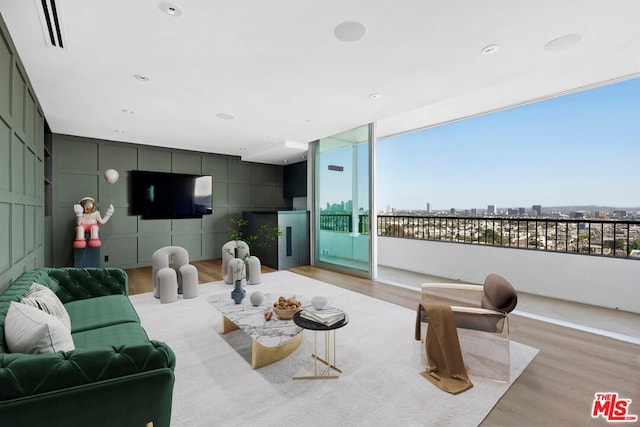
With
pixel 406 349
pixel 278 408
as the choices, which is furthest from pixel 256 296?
pixel 406 349

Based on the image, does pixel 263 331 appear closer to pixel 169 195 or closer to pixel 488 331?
pixel 488 331

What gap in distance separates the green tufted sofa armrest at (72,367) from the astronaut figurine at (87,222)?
15.5 ft

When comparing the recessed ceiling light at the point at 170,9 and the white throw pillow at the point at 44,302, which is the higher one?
the recessed ceiling light at the point at 170,9

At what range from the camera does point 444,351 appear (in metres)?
2.04

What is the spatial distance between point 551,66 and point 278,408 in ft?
12.1

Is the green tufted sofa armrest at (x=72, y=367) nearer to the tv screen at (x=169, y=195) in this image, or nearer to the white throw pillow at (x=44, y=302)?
the white throw pillow at (x=44, y=302)

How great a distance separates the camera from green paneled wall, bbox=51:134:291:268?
207 inches

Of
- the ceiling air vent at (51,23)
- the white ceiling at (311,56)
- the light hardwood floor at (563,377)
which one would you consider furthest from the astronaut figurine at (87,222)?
the light hardwood floor at (563,377)

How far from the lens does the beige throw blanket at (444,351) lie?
6.63 ft

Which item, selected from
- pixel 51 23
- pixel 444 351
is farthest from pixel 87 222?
pixel 444 351

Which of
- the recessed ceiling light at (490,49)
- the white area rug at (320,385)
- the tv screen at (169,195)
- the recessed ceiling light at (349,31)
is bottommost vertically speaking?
the white area rug at (320,385)

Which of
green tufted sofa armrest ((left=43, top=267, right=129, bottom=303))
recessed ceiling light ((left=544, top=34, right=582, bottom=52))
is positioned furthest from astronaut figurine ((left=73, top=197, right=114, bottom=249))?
recessed ceiling light ((left=544, top=34, right=582, bottom=52))

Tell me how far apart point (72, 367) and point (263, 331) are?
1.17 meters

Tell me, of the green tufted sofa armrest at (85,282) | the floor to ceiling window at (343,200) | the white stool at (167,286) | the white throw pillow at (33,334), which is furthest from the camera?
the floor to ceiling window at (343,200)
